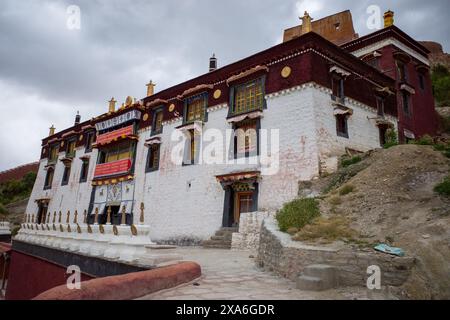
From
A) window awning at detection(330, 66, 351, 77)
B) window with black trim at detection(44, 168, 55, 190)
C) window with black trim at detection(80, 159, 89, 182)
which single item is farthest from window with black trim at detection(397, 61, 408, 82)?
window with black trim at detection(44, 168, 55, 190)

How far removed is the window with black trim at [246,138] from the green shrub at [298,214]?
551 cm

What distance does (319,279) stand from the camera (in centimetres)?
468

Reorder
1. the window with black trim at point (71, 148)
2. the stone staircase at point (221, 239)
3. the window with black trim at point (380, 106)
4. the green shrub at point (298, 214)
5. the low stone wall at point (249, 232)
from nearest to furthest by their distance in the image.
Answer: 1. the green shrub at point (298, 214)
2. the low stone wall at point (249, 232)
3. the stone staircase at point (221, 239)
4. the window with black trim at point (380, 106)
5. the window with black trim at point (71, 148)

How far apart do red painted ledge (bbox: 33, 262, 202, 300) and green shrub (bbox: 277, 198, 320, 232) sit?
288cm

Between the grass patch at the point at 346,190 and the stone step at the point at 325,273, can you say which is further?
the grass patch at the point at 346,190

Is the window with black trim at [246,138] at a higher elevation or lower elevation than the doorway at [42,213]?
higher

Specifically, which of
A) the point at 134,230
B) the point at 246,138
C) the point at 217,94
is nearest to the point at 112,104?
the point at 217,94

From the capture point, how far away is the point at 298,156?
12.3m

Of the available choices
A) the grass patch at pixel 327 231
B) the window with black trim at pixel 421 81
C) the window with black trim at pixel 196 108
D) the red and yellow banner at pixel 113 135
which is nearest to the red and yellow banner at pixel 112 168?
the red and yellow banner at pixel 113 135

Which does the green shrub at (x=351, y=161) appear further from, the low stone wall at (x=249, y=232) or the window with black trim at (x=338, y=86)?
the low stone wall at (x=249, y=232)

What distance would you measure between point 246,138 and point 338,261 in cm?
955

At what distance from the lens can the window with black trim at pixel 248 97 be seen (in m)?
14.2

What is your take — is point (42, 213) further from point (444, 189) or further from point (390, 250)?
point (444, 189)
